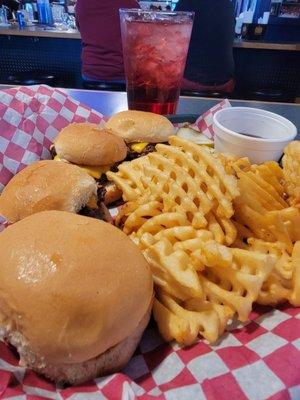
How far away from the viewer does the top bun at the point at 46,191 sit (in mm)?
1363

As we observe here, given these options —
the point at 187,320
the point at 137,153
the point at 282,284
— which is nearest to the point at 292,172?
the point at 282,284

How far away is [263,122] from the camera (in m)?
1.83

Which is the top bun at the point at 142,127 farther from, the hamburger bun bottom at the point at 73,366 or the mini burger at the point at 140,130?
the hamburger bun bottom at the point at 73,366

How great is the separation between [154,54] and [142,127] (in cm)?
43

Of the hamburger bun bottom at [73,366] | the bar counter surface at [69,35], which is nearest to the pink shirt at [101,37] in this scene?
the bar counter surface at [69,35]

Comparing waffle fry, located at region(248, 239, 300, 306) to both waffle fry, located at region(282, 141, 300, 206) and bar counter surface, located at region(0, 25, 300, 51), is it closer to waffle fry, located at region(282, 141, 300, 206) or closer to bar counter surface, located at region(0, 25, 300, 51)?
waffle fry, located at region(282, 141, 300, 206)

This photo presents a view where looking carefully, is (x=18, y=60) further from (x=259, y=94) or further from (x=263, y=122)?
(x=263, y=122)

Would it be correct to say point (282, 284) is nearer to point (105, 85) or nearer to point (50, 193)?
point (50, 193)

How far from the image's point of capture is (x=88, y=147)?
1723mm

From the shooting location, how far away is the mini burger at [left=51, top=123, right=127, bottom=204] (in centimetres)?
172

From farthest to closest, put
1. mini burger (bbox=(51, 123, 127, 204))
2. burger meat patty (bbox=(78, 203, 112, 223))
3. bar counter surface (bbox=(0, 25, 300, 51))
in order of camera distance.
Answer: bar counter surface (bbox=(0, 25, 300, 51)), mini burger (bbox=(51, 123, 127, 204)), burger meat patty (bbox=(78, 203, 112, 223))

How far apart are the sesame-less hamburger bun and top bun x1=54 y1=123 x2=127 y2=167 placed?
2.68 ft

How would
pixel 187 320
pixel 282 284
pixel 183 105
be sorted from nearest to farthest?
pixel 187 320 < pixel 282 284 < pixel 183 105

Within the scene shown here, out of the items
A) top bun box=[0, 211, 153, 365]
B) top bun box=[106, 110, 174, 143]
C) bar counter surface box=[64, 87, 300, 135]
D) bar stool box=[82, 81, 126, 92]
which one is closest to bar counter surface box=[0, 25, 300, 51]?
bar stool box=[82, 81, 126, 92]
